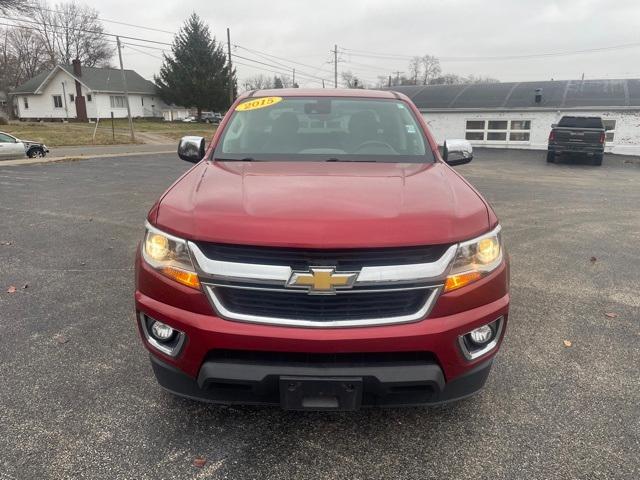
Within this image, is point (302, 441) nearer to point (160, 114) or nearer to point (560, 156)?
point (560, 156)

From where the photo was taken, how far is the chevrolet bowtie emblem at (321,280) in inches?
80.0

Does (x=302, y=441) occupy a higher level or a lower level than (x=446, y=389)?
lower

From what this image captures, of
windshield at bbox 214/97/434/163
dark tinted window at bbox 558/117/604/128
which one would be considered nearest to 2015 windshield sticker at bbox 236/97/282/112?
windshield at bbox 214/97/434/163

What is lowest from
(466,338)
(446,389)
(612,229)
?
(612,229)

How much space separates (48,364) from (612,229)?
7.82 m

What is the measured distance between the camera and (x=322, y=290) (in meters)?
2.04

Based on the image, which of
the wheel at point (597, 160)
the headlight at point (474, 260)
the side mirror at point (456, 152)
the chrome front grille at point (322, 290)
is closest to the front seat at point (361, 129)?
the side mirror at point (456, 152)

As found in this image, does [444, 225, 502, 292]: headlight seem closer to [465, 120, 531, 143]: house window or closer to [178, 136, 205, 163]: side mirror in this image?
[178, 136, 205, 163]: side mirror

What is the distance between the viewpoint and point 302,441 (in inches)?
97.2

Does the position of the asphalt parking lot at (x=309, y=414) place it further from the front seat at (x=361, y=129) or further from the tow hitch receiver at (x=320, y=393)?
the front seat at (x=361, y=129)

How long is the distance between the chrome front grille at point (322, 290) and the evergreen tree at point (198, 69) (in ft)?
177

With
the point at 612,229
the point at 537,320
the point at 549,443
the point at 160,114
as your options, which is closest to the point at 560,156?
the point at 612,229

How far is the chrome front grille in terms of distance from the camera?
2.04 metres

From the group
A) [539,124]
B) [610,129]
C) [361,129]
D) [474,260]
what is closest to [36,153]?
[361,129]
